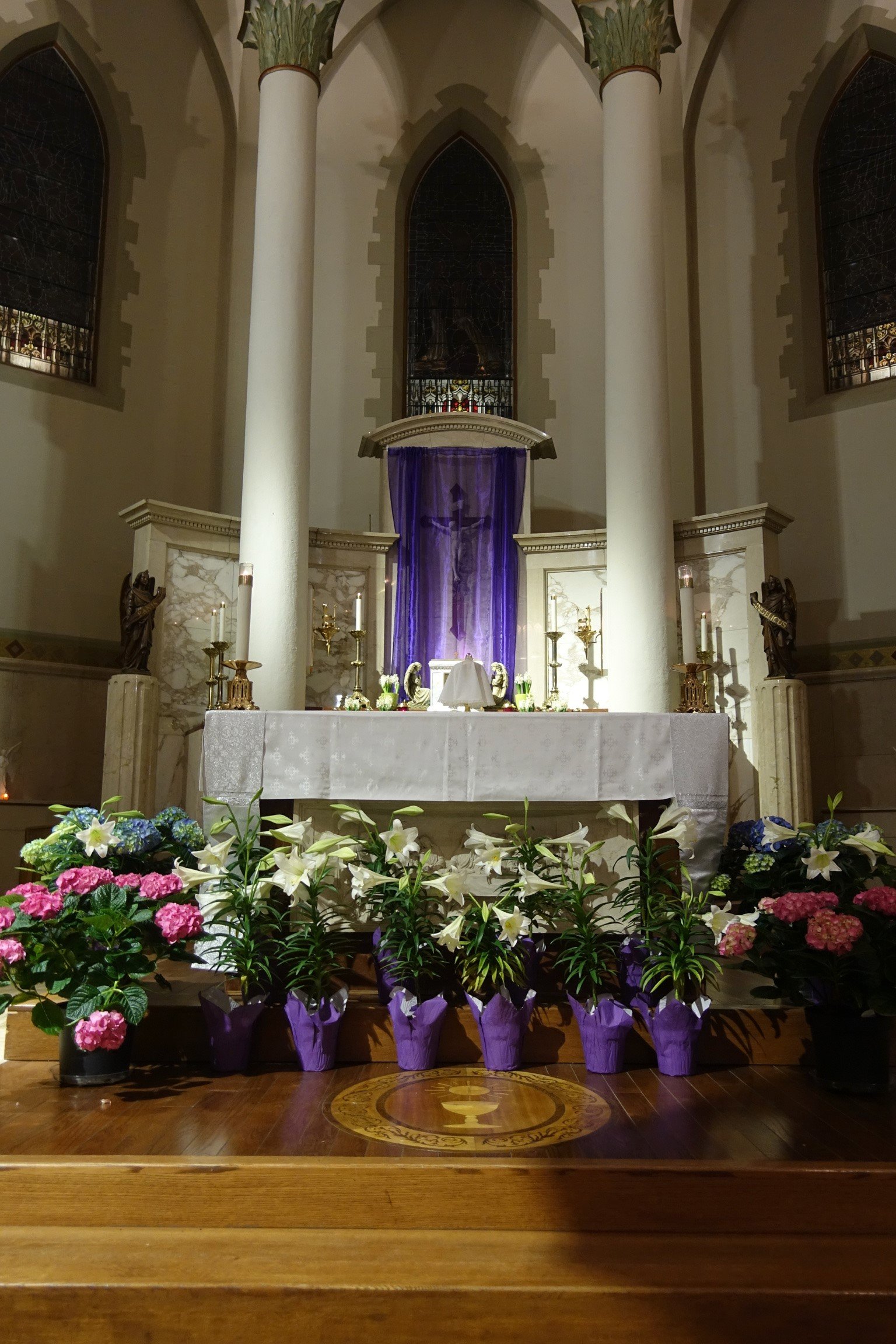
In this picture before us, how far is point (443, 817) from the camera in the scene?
5.97m

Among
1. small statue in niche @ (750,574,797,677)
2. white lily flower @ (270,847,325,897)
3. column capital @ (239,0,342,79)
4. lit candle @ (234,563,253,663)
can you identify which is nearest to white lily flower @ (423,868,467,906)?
white lily flower @ (270,847,325,897)

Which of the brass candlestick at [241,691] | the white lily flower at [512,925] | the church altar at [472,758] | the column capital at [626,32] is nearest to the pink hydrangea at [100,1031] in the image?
the white lily flower at [512,925]

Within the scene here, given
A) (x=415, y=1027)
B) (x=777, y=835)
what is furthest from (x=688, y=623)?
(x=415, y=1027)

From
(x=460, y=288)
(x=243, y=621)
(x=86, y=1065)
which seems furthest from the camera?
(x=460, y=288)

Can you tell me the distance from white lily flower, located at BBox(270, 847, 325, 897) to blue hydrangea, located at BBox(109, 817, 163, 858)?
52cm

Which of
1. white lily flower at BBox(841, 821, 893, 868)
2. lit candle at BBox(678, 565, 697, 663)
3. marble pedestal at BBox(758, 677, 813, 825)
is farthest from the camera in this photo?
marble pedestal at BBox(758, 677, 813, 825)

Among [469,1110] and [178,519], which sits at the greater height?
[178,519]

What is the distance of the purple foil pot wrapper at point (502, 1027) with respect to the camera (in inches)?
159

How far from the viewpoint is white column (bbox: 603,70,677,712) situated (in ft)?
28.4

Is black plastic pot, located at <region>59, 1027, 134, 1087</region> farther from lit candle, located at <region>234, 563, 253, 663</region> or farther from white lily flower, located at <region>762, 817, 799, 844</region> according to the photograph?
white lily flower, located at <region>762, 817, 799, 844</region>

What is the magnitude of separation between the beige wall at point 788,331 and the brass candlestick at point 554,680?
2575 mm

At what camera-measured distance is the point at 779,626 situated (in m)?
8.26

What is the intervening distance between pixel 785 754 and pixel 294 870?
17.2ft

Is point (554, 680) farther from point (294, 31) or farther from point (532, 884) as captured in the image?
point (294, 31)
